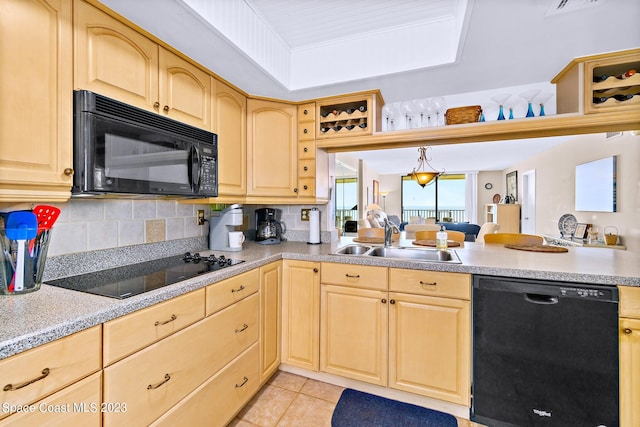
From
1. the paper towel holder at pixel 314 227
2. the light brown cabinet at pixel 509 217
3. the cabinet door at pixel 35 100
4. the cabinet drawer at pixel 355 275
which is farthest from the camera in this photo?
the light brown cabinet at pixel 509 217

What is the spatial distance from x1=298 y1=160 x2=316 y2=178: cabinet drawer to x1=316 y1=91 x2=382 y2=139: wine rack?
220 millimetres

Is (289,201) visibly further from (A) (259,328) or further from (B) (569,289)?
(B) (569,289)

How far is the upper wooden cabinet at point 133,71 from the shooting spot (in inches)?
43.9

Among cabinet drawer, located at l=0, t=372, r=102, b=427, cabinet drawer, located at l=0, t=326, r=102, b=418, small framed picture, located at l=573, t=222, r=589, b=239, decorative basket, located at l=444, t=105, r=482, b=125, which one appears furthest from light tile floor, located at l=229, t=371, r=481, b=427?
small framed picture, located at l=573, t=222, r=589, b=239

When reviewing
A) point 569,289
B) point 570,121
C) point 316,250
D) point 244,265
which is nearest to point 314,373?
point 316,250

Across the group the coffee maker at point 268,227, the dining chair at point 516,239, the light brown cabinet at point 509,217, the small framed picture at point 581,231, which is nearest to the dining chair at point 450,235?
the dining chair at point 516,239

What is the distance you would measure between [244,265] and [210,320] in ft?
1.13

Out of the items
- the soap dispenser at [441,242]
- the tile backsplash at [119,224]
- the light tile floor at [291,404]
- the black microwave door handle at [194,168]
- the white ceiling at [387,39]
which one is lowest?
the light tile floor at [291,404]

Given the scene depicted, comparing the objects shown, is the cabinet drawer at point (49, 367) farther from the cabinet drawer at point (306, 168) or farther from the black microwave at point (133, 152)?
the cabinet drawer at point (306, 168)

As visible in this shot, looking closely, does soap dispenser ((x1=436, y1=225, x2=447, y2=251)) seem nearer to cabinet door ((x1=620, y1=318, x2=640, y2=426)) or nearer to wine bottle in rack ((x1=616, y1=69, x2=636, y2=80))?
cabinet door ((x1=620, y1=318, x2=640, y2=426))

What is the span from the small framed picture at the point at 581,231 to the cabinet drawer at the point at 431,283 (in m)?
3.43

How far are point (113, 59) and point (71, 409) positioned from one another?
133cm

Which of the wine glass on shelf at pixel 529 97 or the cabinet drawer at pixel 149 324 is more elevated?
the wine glass on shelf at pixel 529 97

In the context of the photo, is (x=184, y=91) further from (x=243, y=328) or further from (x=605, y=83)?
(x=605, y=83)
